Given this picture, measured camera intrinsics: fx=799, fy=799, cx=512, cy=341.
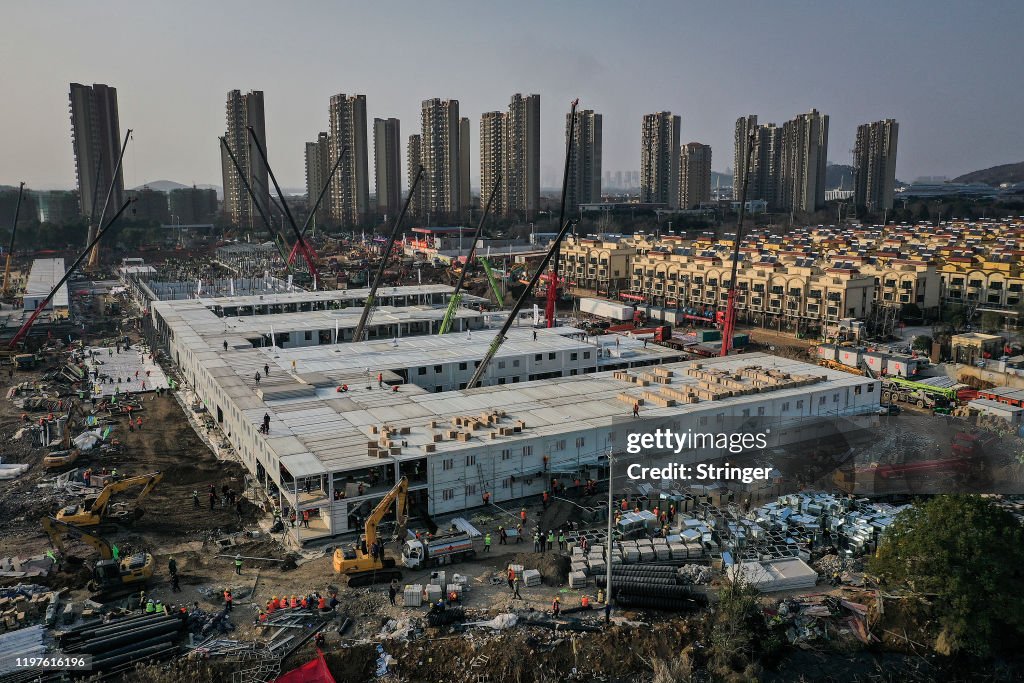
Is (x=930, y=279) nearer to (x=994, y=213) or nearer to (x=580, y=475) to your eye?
(x=580, y=475)

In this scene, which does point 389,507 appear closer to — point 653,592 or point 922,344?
point 653,592

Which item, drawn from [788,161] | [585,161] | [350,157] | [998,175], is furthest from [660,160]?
[998,175]

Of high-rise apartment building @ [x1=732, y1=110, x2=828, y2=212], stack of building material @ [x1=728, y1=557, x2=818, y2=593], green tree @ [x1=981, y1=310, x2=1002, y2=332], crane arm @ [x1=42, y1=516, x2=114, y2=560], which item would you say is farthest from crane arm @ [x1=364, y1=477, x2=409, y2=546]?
high-rise apartment building @ [x1=732, y1=110, x2=828, y2=212]

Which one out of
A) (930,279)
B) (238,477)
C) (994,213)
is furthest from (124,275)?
(994,213)

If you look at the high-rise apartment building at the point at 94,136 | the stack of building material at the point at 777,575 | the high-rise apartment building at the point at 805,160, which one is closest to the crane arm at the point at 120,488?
the stack of building material at the point at 777,575

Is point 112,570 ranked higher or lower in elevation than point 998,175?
lower

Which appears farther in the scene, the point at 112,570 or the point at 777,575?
the point at 777,575
